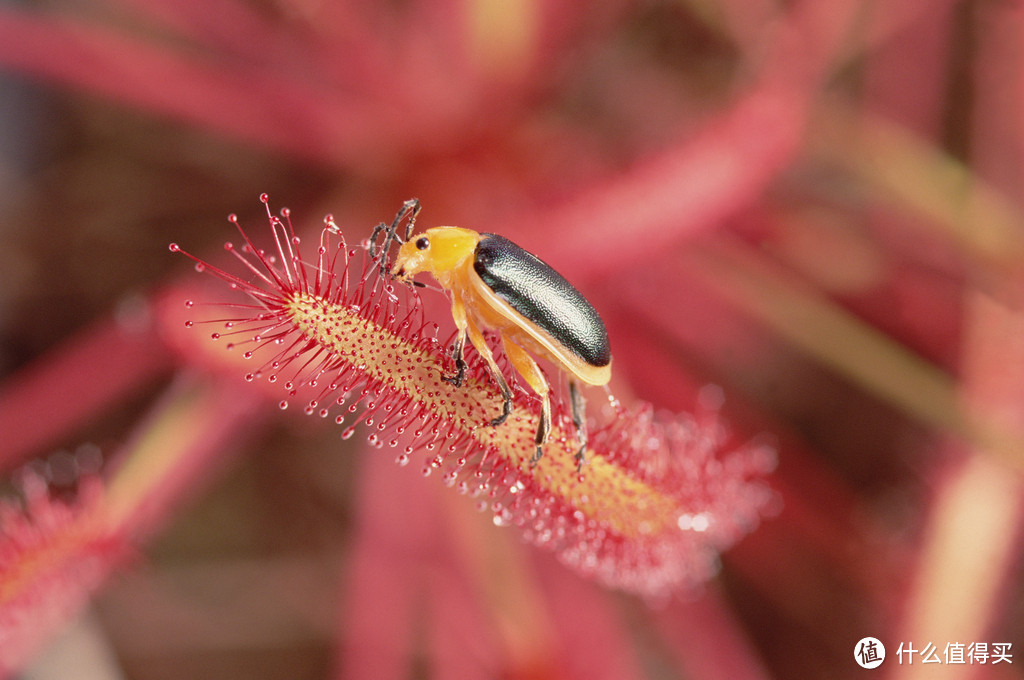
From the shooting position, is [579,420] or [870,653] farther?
[870,653]

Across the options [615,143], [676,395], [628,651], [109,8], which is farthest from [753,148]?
[109,8]

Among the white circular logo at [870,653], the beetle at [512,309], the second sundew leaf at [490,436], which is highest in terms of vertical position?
the white circular logo at [870,653]

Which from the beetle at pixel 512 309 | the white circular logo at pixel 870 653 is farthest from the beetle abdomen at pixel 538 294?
the white circular logo at pixel 870 653

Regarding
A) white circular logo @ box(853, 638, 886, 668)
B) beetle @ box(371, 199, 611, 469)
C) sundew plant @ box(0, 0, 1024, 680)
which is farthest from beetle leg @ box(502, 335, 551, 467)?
white circular logo @ box(853, 638, 886, 668)

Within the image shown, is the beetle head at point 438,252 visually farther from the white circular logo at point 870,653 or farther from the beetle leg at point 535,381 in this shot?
the white circular logo at point 870,653

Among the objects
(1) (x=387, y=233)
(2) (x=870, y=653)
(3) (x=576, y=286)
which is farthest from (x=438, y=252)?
(2) (x=870, y=653)

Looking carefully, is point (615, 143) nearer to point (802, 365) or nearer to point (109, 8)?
point (802, 365)

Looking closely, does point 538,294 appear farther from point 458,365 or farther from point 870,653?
point 870,653
